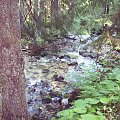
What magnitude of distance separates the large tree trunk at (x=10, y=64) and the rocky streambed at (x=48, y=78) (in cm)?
112

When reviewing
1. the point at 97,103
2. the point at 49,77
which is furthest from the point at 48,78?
the point at 97,103

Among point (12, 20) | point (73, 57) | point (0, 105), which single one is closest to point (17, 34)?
point (12, 20)

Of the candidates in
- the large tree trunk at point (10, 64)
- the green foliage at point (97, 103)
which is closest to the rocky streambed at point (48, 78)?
the large tree trunk at point (10, 64)

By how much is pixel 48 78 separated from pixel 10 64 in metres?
3.98

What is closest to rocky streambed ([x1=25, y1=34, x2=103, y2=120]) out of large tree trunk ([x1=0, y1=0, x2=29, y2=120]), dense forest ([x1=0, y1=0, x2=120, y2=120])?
dense forest ([x1=0, y1=0, x2=120, y2=120])

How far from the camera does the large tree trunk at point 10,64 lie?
384cm

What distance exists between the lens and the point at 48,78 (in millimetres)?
7875

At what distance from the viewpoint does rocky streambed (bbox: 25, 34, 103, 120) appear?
220 inches

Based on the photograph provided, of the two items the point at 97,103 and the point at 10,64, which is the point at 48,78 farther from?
the point at 97,103

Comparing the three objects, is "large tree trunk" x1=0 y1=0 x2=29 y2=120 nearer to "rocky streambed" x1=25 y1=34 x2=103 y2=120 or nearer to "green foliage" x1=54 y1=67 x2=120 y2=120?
"green foliage" x1=54 y1=67 x2=120 y2=120

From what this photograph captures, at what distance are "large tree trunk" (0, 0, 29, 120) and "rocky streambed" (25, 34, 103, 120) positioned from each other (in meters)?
1.12

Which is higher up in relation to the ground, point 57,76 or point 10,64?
point 10,64

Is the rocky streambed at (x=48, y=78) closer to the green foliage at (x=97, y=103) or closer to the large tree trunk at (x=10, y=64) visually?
the large tree trunk at (x=10, y=64)

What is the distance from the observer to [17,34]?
3.94m
